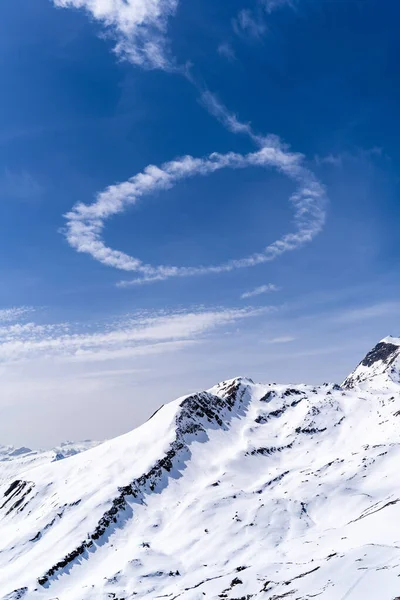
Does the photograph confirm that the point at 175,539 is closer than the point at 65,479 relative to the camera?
Yes

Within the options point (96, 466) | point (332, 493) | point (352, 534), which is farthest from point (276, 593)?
point (96, 466)

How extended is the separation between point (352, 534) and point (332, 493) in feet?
215

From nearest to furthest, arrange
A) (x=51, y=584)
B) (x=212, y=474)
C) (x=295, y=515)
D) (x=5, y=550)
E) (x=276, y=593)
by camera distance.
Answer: (x=276, y=593)
(x=51, y=584)
(x=5, y=550)
(x=295, y=515)
(x=212, y=474)

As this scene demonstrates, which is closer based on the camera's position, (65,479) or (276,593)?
(276,593)

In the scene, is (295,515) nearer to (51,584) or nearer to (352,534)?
(352,534)

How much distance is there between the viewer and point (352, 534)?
10538 cm

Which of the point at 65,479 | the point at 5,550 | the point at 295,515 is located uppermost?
the point at 65,479

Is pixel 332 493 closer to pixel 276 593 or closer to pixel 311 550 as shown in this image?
pixel 311 550

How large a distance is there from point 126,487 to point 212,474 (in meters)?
37.9

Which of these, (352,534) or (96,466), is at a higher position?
(96,466)

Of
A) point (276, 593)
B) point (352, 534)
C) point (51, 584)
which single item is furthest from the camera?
point (51, 584)

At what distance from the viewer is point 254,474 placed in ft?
620

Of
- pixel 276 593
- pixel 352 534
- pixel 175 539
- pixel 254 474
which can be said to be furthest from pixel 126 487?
pixel 276 593

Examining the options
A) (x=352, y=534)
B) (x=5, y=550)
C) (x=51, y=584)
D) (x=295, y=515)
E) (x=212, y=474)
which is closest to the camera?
(x=352, y=534)
